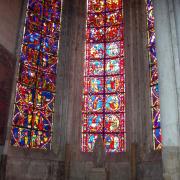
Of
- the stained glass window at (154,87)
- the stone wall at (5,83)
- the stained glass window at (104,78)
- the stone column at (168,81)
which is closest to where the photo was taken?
the stone column at (168,81)

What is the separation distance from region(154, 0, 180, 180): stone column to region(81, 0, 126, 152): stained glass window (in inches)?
113

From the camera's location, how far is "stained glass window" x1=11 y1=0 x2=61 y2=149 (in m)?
9.21

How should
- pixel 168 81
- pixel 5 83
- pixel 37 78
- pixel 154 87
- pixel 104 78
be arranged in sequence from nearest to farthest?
pixel 168 81 < pixel 5 83 < pixel 154 87 < pixel 37 78 < pixel 104 78

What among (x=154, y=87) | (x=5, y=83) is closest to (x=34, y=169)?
(x=5, y=83)

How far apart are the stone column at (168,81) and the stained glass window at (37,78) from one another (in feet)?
12.1

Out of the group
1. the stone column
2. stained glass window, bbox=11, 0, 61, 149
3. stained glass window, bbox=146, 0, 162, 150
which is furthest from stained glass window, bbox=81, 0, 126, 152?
the stone column

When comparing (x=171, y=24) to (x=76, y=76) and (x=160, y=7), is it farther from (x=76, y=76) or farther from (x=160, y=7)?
(x=76, y=76)

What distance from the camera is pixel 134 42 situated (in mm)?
10484

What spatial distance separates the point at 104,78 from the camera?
34.3ft

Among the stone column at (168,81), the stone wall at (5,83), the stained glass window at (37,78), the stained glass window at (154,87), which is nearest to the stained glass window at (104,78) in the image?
the stained glass window at (154,87)

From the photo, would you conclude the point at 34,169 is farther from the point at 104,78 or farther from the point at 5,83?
the point at 104,78

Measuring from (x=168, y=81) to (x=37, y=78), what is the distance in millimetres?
4189

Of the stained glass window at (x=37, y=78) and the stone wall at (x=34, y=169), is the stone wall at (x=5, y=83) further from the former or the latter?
the stone wall at (x=34, y=169)

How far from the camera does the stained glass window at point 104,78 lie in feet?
31.9
